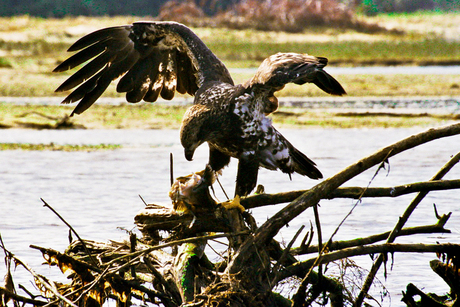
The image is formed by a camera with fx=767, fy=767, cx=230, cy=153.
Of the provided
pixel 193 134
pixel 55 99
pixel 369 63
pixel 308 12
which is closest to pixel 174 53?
pixel 193 134

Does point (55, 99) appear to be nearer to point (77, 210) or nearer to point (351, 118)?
point (351, 118)

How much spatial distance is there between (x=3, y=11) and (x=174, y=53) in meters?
26.7

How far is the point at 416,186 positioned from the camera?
3.67 meters

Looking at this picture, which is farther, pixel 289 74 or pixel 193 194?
pixel 289 74

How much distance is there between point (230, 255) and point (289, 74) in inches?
44.2

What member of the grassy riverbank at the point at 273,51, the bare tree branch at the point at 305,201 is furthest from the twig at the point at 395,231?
the grassy riverbank at the point at 273,51

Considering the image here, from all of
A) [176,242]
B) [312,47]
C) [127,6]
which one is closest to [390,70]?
[312,47]

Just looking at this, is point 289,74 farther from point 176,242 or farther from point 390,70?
point 390,70

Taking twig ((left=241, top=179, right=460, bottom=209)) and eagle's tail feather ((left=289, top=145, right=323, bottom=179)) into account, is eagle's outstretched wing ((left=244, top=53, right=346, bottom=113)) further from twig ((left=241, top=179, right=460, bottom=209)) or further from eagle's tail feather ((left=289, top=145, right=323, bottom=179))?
twig ((left=241, top=179, right=460, bottom=209))

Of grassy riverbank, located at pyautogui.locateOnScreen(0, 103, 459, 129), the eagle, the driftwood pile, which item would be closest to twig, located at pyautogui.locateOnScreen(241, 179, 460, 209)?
the driftwood pile

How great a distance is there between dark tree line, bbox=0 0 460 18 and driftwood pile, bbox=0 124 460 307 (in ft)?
82.2

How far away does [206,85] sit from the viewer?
473cm

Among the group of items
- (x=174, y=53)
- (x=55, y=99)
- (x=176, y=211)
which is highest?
(x=174, y=53)

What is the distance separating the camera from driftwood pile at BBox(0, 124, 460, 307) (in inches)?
138
